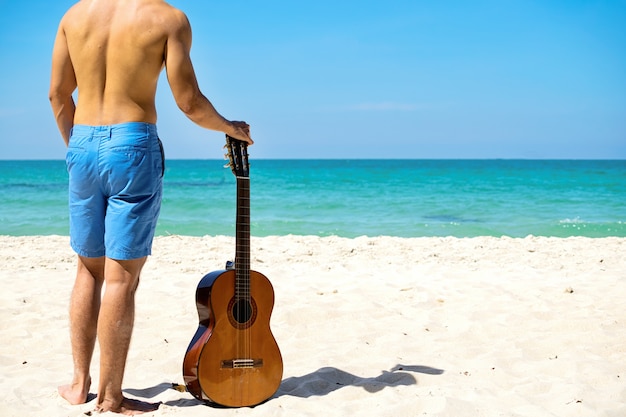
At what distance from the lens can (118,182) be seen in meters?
2.63

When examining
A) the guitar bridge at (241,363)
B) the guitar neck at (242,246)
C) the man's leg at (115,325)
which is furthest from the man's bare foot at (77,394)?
the guitar neck at (242,246)

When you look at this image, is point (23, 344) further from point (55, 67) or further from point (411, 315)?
point (411, 315)

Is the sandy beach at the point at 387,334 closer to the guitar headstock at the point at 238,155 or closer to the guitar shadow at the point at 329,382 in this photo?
the guitar shadow at the point at 329,382

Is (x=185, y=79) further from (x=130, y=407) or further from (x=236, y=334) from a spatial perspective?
(x=130, y=407)

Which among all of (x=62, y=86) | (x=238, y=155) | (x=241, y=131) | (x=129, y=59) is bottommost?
(x=238, y=155)

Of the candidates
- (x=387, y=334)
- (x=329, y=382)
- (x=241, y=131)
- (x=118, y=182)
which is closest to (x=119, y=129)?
(x=118, y=182)

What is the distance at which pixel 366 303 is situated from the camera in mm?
4883

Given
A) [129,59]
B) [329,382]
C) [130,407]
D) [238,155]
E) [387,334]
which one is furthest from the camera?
[387,334]

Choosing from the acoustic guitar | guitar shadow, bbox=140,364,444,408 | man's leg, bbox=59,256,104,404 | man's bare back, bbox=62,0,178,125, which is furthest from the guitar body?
man's bare back, bbox=62,0,178,125

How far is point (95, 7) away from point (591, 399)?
8.95ft

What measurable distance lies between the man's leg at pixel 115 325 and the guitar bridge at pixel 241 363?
44cm

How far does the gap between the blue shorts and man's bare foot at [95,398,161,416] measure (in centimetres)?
64

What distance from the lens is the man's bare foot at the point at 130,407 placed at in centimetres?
276

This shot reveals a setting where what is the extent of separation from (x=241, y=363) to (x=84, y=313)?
716 millimetres
